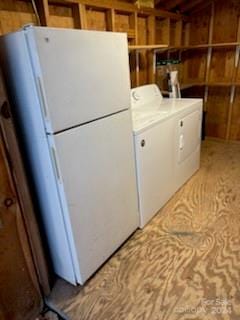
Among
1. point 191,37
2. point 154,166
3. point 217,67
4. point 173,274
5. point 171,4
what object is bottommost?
point 173,274

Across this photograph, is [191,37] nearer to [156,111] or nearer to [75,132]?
[156,111]

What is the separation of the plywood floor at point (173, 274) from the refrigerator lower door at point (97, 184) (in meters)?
0.14

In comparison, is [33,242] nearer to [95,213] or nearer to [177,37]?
[95,213]

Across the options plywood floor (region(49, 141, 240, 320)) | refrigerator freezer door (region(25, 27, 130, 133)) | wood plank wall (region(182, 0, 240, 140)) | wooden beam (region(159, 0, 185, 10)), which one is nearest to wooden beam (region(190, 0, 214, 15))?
wood plank wall (region(182, 0, 240, 140))

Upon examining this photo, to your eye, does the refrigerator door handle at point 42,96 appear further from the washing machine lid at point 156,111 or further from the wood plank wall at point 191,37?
the wood plank wall at point 191,37

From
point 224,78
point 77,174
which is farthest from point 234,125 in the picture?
point 77,174

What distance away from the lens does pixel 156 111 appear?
2.31 metres

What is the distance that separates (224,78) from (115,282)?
327 centimetres

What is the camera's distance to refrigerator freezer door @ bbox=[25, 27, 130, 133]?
3.58 ft

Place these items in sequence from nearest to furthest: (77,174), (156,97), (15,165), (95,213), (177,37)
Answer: (15,165), (77,174), (95,213), (156,97), (177,37)

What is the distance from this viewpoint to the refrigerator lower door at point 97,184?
130 cm

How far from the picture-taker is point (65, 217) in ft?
4.45

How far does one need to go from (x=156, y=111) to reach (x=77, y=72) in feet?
3.96

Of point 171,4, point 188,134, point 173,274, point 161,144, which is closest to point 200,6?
point 171,4
